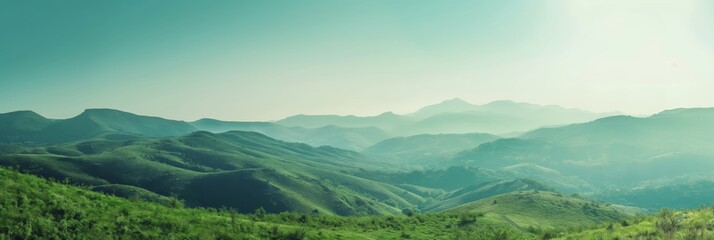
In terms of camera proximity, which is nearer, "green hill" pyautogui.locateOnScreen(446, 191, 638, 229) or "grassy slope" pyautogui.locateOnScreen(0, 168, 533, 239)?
"grassy slope" pyautogui.locateOnScreen(0, 168, 533, 239)

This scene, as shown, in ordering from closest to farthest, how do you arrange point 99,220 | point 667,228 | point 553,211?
point 667,228 < point 99,220 < point 553,211

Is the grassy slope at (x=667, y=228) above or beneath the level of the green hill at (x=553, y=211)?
above

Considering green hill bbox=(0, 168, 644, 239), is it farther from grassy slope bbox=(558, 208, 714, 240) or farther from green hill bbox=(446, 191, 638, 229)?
green hill bbox=(446, 191, 638, 229)

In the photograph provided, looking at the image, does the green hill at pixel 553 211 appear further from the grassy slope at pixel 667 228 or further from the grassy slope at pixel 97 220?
the grassy slope at pixel 97 220

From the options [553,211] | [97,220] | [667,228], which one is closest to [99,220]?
[97,220]

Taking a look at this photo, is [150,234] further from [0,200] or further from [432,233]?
[432,233]

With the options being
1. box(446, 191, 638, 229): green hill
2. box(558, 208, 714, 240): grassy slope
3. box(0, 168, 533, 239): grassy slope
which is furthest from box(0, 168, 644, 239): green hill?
box(446, 191, 638, 229): green hill

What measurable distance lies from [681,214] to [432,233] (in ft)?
95.8

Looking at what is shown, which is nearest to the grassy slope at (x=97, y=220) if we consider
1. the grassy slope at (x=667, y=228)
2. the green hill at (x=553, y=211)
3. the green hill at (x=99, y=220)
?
the green hill at (x=99, y=220)

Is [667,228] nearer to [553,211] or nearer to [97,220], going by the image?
[97,220]

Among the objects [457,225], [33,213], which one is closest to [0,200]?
[33,213]

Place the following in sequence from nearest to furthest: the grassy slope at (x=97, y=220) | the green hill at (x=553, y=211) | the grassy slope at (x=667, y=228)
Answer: the grassy slope at (x=667, y=228) < the grassy slope at (x=97, y=220) < the green hill at (x=553, y=211)

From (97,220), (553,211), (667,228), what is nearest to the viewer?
(667,228)

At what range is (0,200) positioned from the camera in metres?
29.2
